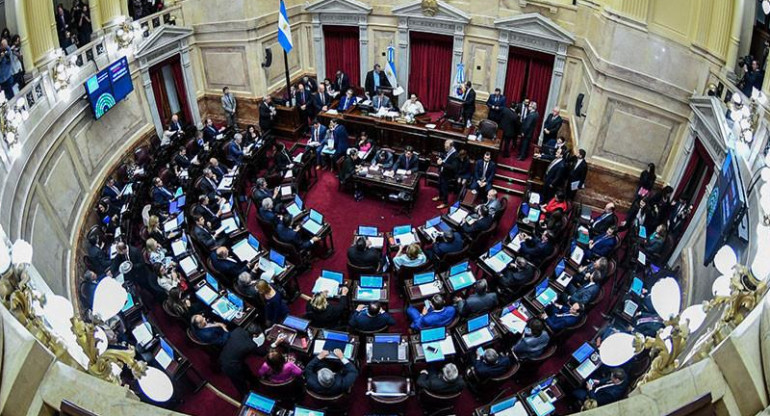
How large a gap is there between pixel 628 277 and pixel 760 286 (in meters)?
4.73

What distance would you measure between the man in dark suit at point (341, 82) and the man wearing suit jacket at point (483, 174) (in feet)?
17.9

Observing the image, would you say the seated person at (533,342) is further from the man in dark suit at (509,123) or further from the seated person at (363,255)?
the man in dark suit at (509,123)

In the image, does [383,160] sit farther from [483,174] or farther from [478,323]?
[478,323]

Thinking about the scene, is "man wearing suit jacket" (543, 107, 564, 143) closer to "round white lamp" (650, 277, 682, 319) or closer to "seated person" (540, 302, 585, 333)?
"seated person" (540, 302, 585, 333)

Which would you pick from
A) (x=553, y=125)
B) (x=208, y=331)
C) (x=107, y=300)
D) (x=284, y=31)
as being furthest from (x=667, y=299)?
(x=284, y=31)

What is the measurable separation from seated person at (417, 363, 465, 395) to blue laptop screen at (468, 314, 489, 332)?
1009 mm

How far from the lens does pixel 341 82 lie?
15375mm

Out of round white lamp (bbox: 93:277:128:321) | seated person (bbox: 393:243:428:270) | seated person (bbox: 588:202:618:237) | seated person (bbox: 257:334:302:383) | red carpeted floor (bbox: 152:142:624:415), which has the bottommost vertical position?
red carpeted floor (bbox: 152:142:624:415)

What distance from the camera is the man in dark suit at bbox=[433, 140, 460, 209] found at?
11867mm

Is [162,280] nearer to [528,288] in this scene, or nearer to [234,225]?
[234,225]

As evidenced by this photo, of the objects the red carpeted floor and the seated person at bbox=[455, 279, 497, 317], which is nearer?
the red carpeted floor

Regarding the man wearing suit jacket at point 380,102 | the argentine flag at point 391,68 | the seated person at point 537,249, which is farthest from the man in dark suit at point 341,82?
the seated person at point 537,249

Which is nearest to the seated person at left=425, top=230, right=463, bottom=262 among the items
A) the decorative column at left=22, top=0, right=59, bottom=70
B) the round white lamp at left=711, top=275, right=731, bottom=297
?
the round white lamp at left=711, top=275, right=731, bottom=297

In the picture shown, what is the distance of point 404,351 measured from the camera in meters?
7.76
